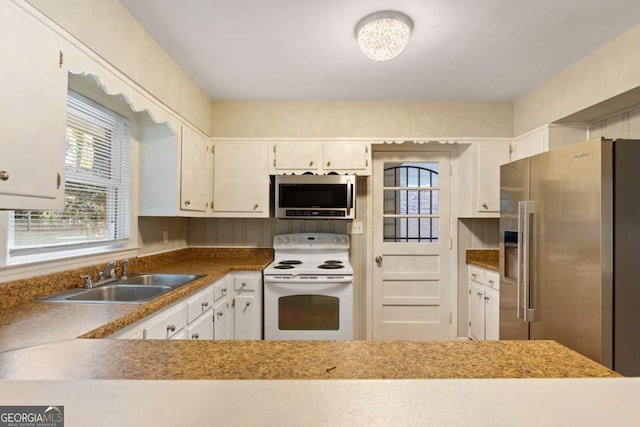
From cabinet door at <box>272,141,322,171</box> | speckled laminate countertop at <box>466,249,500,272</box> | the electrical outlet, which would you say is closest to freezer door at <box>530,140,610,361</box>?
speckled laminate countertop at <box>466,249,500,272</box>

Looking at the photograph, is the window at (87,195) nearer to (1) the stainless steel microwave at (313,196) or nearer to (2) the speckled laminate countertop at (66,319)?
(2) the speckled laminate countertop at (66,319)

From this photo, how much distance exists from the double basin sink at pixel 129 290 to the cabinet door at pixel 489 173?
255 cm

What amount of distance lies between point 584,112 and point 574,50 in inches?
17.9

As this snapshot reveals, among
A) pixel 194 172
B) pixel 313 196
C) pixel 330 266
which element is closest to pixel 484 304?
pixel 330 266

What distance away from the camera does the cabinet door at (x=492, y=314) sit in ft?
8.18

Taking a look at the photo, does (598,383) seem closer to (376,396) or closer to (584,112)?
(376,396)

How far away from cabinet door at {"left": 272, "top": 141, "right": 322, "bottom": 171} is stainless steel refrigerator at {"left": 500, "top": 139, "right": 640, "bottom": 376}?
1.65 m

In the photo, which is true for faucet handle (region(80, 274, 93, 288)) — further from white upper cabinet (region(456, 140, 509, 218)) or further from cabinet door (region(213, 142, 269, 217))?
white upper cabinet (region(456, 140, 509, 218))

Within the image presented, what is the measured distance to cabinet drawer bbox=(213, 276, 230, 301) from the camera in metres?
2.22

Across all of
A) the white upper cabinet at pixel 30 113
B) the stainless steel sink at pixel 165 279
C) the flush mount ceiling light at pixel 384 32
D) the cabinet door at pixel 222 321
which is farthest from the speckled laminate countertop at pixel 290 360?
the flush mount ceiling light at pixel 384 32

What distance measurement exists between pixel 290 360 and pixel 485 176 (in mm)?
2763

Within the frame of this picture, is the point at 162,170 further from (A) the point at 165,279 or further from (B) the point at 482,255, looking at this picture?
(B) the point at 482,255

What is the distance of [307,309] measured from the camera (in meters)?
2.55

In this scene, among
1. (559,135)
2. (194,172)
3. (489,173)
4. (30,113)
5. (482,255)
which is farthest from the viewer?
(482,255)
